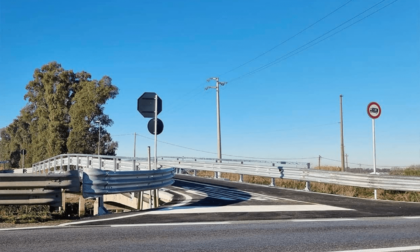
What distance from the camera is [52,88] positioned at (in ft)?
179

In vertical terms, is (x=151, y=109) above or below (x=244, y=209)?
above

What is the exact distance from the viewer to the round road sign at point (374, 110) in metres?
15.3

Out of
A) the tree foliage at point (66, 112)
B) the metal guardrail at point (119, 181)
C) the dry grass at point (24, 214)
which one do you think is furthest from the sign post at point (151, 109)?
the tree foliage at point (66, 112)

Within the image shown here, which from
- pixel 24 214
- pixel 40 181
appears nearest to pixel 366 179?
pixel 40 181

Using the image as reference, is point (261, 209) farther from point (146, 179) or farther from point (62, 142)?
point (62, 142)

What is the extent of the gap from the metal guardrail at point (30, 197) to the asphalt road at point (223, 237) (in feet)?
5.64

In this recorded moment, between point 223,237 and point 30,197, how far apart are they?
4631 millimetres

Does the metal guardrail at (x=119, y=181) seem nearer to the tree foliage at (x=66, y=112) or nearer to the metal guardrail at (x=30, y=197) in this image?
the metal guardrail at (x=30, y=197)

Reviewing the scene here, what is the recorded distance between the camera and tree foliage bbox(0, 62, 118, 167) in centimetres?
5112

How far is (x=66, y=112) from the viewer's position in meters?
53.1

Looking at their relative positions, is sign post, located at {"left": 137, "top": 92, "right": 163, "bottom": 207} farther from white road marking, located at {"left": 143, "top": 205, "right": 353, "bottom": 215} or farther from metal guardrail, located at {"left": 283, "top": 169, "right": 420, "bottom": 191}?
metal guardrail, located at {"left": 283, "top": 169, "right": 420, "bottom": 191}

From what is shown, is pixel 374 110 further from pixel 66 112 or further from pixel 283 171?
pixel 66 112

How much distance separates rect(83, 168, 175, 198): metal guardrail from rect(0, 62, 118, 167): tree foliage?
135ft

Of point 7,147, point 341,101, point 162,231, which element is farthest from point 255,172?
point 7,147
